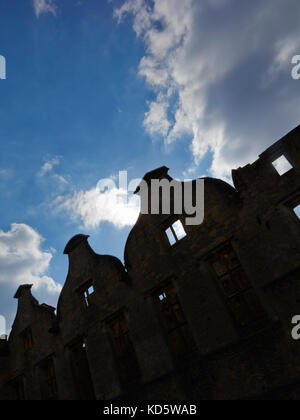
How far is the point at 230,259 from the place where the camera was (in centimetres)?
866

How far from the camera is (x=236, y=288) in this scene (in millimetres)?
8289

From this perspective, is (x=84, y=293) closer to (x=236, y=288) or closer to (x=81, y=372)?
(x=81, y=372)

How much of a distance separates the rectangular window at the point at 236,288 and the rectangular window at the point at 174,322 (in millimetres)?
1690

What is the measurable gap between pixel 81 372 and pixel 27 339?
4.76 m

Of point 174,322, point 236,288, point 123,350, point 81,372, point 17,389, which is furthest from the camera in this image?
point 17,389

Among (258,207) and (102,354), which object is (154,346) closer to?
(102,354)

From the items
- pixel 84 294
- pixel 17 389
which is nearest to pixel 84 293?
pixel 84 294

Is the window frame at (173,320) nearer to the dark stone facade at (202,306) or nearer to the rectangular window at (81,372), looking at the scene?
the dark stone facade at (202,306)

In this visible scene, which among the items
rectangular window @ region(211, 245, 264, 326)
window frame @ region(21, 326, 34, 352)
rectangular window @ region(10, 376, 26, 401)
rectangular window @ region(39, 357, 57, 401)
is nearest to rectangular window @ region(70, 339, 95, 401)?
rectangular window @ region(39, 357, 57, 401)

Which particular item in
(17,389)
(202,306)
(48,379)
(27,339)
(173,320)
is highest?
(27,339)

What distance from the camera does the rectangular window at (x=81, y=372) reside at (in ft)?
37.6

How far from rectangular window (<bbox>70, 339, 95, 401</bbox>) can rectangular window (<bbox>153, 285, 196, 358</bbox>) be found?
4331 mm

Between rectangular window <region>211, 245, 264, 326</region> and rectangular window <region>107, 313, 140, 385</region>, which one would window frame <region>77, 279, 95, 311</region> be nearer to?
rectangular window <region>107, 313, 140, 385</region>
